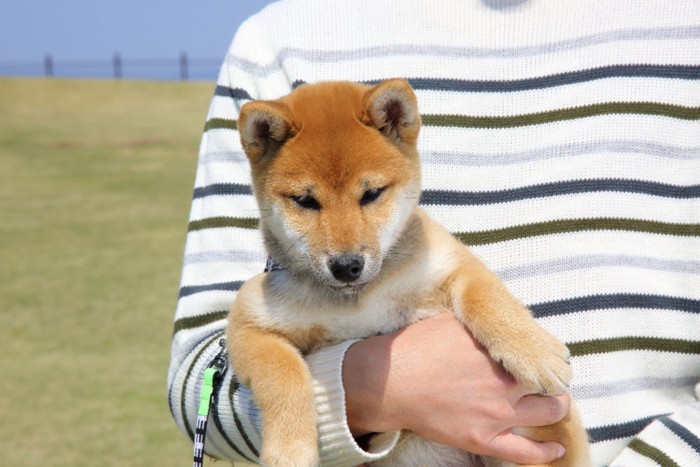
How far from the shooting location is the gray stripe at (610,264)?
231 cm

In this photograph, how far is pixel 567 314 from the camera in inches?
90.4

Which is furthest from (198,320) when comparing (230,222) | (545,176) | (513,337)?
(545,176)

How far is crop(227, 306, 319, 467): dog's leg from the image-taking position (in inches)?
78.1

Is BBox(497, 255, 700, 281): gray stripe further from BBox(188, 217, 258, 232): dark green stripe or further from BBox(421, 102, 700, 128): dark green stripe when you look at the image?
BBox(188, 217, 258, 232): dark green stripe

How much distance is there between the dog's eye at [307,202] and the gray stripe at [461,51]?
→ 1.92 feet

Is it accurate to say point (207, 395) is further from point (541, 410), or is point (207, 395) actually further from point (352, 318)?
point (541, 410)

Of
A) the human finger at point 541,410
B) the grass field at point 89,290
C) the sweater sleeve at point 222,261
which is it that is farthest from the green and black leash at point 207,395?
the grass field at point 89,290

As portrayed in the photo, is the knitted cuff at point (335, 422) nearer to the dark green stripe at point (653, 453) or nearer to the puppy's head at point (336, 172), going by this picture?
the puppy's head at point (336, 172)

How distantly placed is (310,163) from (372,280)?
334 mm

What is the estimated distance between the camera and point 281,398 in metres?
2.02

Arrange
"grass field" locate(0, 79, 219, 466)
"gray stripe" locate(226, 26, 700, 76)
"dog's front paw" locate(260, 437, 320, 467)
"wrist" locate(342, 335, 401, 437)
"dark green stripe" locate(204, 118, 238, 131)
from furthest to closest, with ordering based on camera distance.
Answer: "grass field" locate(0, 79, 219, 466), "dark green stripe" locate(204, 118, 238, 131), "gray stripe" locate(226, 26, 700, 76), "wrist" locate(342, 335, 401, 437), "dog's front paw" locate(260, 437, 320, 467)

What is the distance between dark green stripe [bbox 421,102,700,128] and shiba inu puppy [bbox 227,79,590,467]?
0.73 feet

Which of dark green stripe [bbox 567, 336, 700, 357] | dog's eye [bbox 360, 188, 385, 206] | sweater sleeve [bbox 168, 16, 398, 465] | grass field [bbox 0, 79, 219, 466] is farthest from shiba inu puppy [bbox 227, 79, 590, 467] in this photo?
grass field [bbox 0, 79, 219, 466]

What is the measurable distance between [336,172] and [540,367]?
0.68 meters
